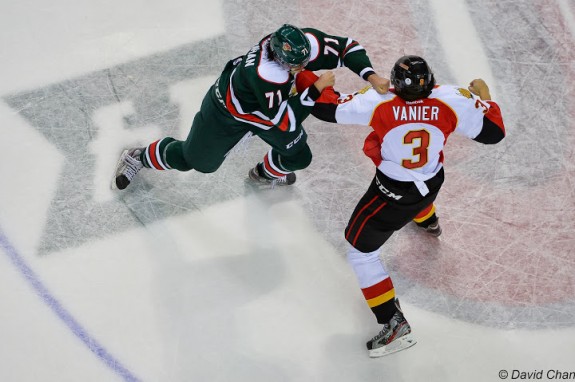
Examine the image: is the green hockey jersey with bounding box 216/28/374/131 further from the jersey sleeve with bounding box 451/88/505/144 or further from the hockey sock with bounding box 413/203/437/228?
the hockey sock with bounding box 413/203/437/228

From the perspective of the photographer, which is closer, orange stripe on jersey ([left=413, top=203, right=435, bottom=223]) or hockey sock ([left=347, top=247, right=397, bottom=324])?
hockey sock ([left=347, top=247, right=397, bottom=324])

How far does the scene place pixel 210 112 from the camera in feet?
13.1

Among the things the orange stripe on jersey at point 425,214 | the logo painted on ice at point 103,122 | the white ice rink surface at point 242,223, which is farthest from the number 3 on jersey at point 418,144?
the logo painted on ice at point 103,122

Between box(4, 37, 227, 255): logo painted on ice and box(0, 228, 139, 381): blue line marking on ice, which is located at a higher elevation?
box(4, 37, 227, 255): logo painted on ice

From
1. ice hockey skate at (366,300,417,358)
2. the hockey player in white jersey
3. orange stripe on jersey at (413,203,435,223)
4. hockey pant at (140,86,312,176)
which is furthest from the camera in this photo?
orange stripe on jersey at (413,203,435,223)

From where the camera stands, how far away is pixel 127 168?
15.1ft

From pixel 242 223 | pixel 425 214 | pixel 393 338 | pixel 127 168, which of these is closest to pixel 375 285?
pixel 393 338

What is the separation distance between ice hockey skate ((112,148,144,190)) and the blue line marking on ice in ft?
2.53

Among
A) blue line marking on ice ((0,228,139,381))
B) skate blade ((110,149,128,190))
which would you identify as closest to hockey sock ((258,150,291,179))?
skate blade ((110,149,128,190))

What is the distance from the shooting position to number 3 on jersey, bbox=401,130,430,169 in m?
3.54

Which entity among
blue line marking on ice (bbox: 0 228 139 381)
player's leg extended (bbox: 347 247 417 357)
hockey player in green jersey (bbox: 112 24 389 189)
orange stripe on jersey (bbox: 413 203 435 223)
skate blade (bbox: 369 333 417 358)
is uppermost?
hockey player in green jersey (bbox: 112 24 389 189)
